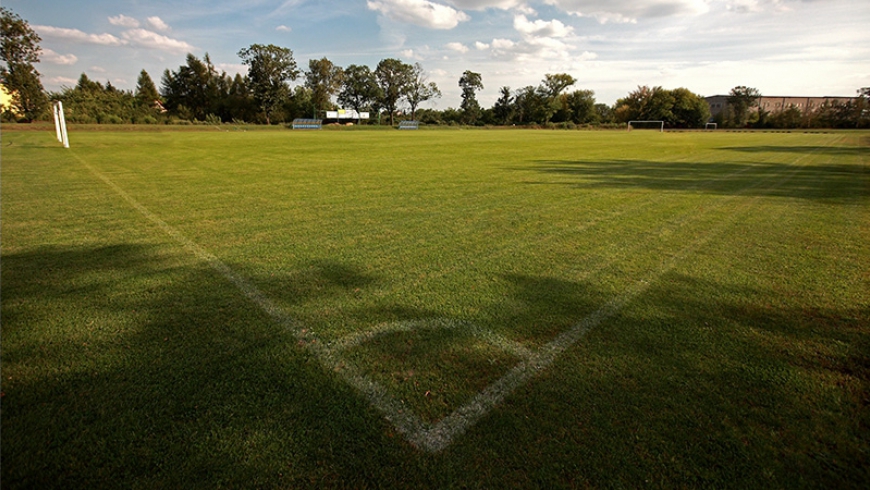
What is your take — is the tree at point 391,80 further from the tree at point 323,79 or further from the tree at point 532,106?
the tree at point 532,106

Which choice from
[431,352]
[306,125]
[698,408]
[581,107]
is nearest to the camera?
[698,408]

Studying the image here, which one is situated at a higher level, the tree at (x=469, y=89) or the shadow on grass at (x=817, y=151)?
the tree at (x=469, y=89)

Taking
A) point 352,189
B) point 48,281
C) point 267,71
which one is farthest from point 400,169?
point 267,71

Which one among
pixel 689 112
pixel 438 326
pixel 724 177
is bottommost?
pixel 438 326

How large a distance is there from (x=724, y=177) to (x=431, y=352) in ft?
39.7

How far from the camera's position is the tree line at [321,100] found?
152 ft

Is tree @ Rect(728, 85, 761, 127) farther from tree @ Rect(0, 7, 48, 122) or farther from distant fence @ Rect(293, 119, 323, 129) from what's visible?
tree @ Rect(0, 7, 48, 122)

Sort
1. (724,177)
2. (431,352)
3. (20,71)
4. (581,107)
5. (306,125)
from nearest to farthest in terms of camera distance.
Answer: (431,352) < (724,177) < (20,71) < (306,125) < (581,107)

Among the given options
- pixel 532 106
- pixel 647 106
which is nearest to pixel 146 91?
pixel 532 106

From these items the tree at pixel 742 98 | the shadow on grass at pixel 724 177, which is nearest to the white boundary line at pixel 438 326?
the shadow on grass at pixel 724 177

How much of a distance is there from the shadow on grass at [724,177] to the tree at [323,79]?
82750 millimetres

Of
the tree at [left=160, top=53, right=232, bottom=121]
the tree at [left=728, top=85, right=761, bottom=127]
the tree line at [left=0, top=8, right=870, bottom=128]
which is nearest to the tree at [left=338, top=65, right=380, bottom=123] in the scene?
the tree line at [left=0, top=8, right=870, bottom=128]

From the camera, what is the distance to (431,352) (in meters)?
2.67

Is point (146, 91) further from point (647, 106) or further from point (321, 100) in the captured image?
point (647, 106)
